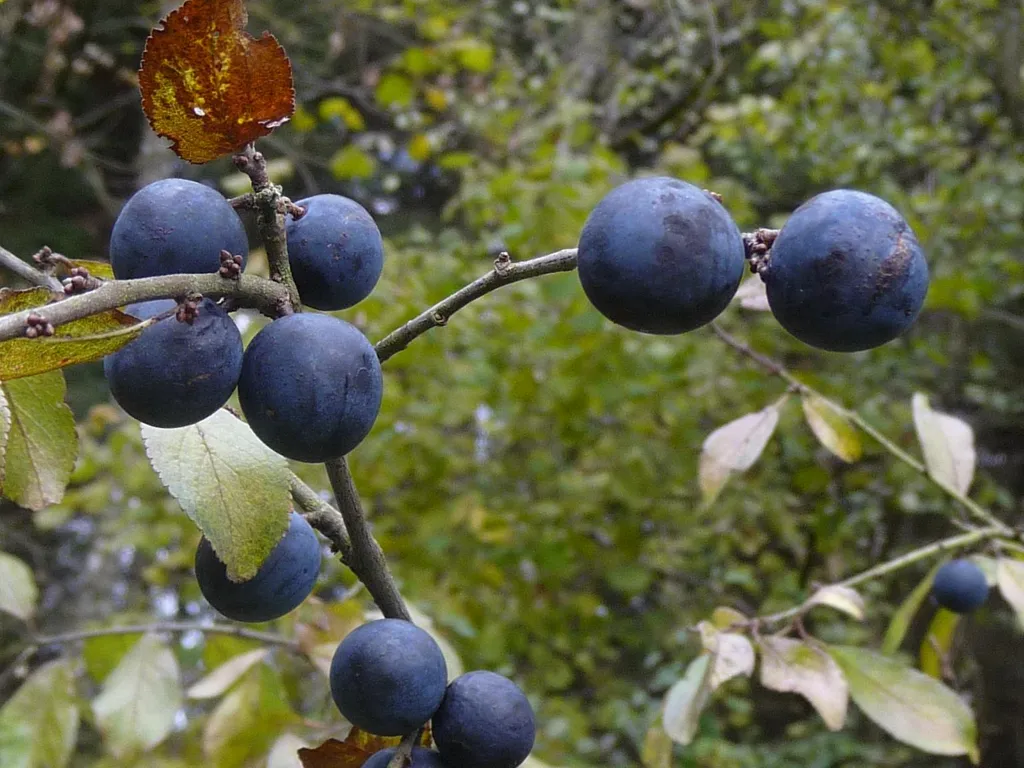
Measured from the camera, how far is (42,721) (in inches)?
54.7

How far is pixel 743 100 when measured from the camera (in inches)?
156

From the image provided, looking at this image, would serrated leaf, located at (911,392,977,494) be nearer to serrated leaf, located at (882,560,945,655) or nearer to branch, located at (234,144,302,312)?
serrated leaf, located at (882,560,945,655)

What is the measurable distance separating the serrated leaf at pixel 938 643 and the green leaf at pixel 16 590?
5.07ft

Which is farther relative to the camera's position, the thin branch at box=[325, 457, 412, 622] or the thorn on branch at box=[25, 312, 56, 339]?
the thin branch at box=[325, 457, 412, 622]

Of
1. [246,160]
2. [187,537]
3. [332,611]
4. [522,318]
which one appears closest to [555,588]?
[522,318]

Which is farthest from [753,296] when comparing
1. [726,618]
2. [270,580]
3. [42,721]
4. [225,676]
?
[42,721]

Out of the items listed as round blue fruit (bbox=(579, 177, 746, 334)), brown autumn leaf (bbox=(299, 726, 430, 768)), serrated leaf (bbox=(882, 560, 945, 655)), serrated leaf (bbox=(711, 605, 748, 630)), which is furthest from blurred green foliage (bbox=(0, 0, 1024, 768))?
round blue fruit (bbox=(579, 177, 746, 334))

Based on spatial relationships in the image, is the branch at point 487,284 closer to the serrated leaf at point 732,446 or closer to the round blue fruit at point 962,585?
the serrated leaf at point 732,446

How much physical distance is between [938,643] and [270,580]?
139 cm

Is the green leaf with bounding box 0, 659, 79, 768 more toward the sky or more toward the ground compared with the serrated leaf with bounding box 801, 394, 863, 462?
more toward the ground

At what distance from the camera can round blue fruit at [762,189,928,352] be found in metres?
0.54

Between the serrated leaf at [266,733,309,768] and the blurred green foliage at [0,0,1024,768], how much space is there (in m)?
0.33

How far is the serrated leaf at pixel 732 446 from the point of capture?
1.37 m

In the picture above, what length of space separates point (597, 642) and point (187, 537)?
163 centimetres
